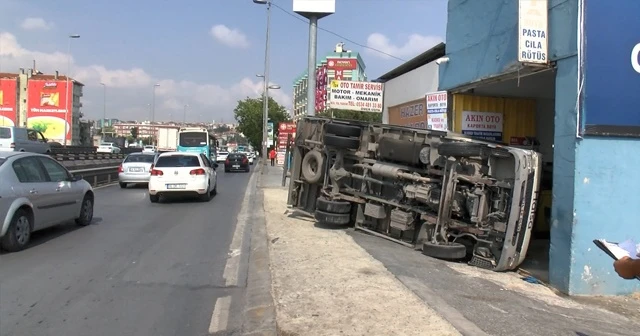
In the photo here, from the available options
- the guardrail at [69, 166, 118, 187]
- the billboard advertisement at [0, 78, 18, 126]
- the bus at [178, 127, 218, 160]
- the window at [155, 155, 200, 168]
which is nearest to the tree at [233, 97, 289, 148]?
the billboard advertisement at [0, 78, 18, 126]

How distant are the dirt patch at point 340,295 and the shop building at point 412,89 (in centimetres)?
566

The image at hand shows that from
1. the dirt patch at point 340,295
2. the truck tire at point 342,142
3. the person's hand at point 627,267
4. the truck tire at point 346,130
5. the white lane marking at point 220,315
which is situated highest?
the truck tire at point 346,130

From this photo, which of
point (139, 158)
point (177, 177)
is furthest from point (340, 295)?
point (139, 158)

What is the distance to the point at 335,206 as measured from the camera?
9711mm

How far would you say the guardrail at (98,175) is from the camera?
66.8ft

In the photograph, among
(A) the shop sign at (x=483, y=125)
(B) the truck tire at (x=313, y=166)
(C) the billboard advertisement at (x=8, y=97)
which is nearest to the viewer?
(B) the truck tire at (x=313, y=166)

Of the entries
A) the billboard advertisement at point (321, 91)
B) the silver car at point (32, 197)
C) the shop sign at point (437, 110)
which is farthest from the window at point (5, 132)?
the shop sign at point (437, 110)

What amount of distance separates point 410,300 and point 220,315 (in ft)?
6.51

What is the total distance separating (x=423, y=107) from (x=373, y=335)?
9640mm

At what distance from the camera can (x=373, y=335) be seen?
4.31 meters

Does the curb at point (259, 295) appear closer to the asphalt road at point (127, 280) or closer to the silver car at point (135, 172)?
the asphalt road at point (127, 280)

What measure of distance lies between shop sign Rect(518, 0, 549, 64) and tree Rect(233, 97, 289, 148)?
74.5 meters

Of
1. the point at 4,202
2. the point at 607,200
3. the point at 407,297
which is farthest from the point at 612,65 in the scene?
the point at 4,202

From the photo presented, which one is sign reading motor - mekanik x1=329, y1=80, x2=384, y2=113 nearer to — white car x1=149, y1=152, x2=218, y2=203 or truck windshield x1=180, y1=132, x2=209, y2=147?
white car x1=149, y1=152, x2=218, y2=203
